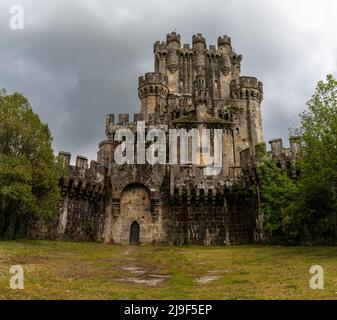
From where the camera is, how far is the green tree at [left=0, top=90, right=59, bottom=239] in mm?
24938

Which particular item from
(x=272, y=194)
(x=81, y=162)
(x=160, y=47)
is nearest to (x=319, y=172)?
(x=272, y=194)

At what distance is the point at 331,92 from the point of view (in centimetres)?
2256

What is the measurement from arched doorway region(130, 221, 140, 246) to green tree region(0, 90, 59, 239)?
8572 mm

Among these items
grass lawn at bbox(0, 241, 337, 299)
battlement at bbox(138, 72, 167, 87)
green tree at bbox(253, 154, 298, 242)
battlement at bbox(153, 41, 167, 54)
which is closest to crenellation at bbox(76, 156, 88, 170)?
grass lawn at bbox(0, 241, 337, 299)

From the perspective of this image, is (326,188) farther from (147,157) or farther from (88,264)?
(147,157)

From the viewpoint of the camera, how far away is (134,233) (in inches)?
1345

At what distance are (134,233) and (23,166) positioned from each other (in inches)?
492

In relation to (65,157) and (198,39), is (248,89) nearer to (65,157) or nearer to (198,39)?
(198,39)

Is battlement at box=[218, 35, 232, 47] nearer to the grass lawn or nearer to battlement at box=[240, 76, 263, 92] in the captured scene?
battlement at box=[240, 76, 263, 92]

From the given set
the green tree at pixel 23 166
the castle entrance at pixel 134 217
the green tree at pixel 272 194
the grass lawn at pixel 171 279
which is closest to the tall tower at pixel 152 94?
the castle entrance at pixel 134 217

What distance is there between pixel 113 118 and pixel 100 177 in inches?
528

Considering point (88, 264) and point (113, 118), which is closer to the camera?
point (88, 264)

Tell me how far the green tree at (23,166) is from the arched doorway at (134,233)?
8.57 meters
